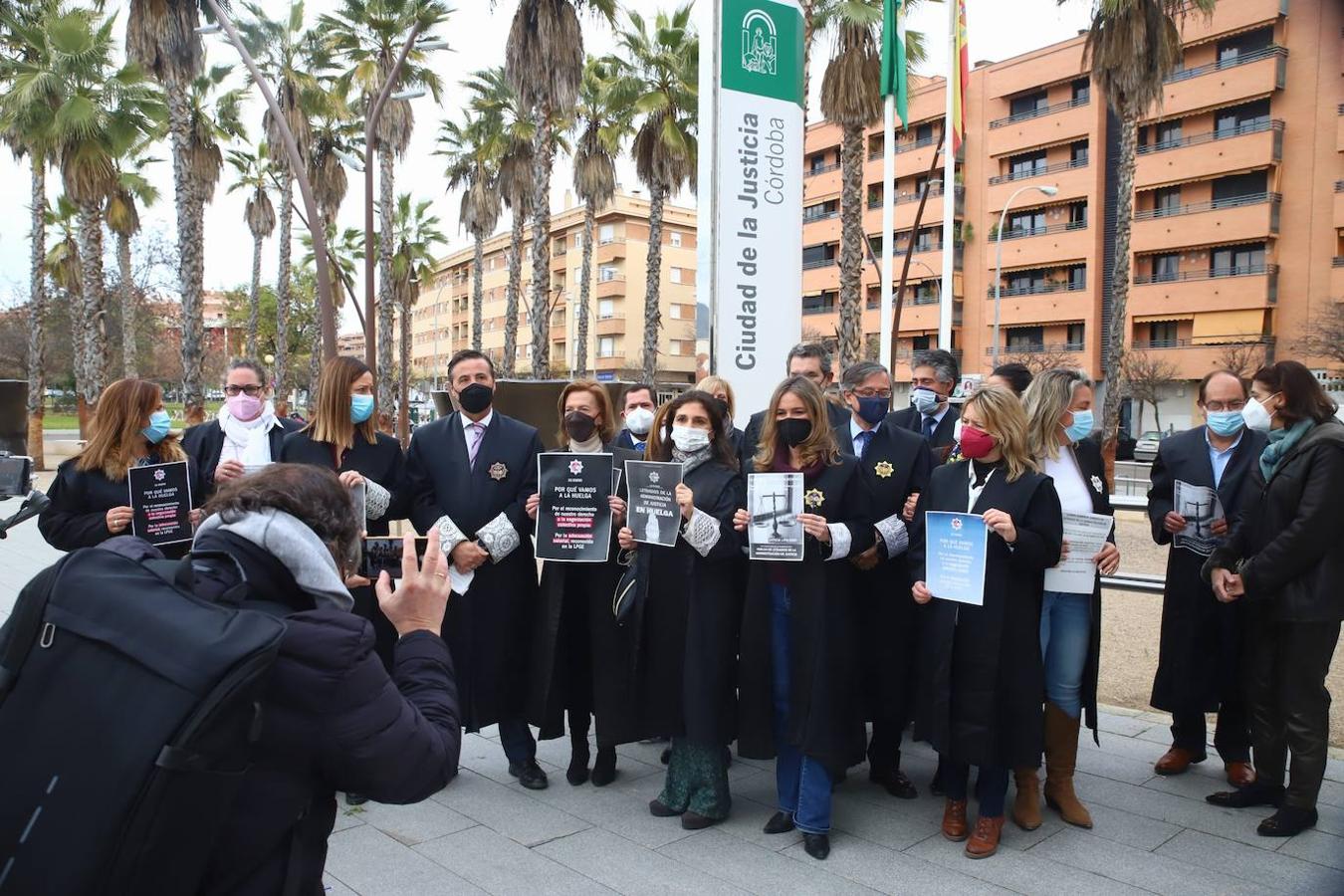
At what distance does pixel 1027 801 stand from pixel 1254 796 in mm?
1227

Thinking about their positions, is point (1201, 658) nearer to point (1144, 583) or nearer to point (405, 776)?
point (405, 776)

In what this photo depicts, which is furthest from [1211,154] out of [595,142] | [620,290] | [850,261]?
[620,290]

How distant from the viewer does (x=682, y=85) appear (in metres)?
27.4

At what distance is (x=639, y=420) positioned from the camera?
5.53 metres

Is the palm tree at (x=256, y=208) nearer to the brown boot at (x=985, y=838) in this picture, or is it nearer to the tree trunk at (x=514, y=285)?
the tree trunk at (x=514, y=285)

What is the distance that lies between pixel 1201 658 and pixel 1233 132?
4607 centimetres

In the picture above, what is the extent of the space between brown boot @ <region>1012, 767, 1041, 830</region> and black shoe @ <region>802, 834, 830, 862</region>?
3.21ft

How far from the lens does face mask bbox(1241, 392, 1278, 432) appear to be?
470cm

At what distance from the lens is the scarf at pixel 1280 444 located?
4.54 m

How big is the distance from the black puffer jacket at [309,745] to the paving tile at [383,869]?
1.92 metres

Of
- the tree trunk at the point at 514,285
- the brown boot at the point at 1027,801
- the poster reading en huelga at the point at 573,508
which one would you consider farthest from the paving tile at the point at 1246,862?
the tree trunk at the point at 514,285

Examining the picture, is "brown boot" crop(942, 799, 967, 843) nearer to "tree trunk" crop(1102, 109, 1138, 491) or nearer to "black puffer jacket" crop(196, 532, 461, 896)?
"black puffer jacket" crop(196, 532, 461, 896)

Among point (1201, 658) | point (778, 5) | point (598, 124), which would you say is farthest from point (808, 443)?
point (598, 124)

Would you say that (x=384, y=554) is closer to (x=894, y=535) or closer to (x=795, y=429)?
(x=795, y=429)
